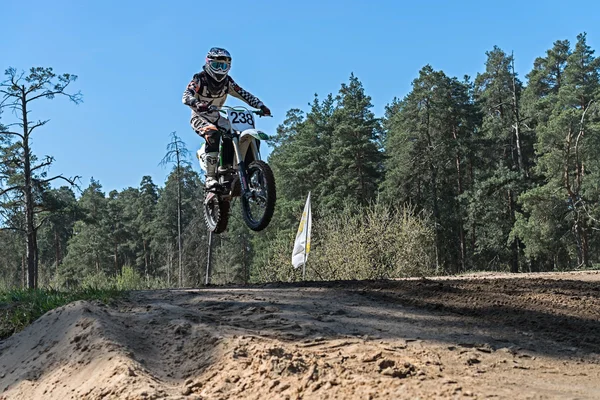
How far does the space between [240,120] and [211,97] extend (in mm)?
724

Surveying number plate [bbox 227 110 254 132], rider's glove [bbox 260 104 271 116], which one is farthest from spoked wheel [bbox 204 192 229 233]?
rider's glove [bbox 260 104 271 116]

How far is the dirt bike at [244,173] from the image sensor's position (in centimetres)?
750

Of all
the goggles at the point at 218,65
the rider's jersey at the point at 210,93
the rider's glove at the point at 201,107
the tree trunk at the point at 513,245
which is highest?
the goggles at the point at 218,65

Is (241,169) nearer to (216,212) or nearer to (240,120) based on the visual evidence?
(240,120)

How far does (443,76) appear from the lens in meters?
45.6

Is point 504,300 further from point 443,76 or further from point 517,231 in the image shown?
point 443,76

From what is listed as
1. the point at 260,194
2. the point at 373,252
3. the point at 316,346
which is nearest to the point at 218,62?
the point at 260,194

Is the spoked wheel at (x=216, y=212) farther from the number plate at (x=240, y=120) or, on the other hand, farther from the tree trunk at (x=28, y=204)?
the tree trunk at (x=28, y=204)

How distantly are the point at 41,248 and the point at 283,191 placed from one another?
53.5 m

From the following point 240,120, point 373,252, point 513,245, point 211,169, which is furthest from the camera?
point 513,245

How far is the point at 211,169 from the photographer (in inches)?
325

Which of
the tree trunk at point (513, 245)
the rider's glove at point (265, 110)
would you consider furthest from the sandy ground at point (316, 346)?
the tree trunk at point (513, 245)

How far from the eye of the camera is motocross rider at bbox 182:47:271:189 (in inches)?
316

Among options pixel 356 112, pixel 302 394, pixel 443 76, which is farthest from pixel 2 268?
pixel 302 394
